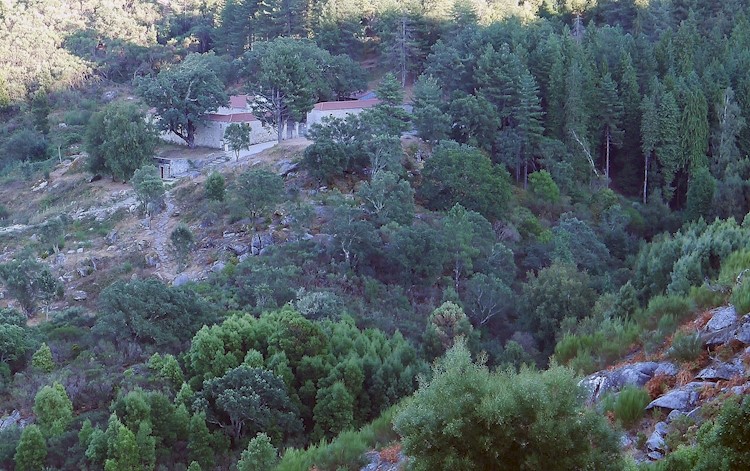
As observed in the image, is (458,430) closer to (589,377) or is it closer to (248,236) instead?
(589,377)

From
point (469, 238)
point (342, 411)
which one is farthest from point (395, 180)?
point (342, 411)

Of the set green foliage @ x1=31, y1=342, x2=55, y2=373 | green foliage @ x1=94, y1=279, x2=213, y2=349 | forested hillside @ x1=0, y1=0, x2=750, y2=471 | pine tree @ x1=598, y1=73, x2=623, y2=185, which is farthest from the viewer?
pine tree @ x1=598, y1=73, x2=623, y2=185

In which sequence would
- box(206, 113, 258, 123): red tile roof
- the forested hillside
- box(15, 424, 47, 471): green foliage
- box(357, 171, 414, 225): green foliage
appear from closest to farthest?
the forested hillside → box(15, 424, 47, 471): green foliage → box(357, 171, 414, 225): green foliage → box(206, 113, 258, 123): red tile roof

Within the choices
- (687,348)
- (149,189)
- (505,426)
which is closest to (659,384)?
(687,348)

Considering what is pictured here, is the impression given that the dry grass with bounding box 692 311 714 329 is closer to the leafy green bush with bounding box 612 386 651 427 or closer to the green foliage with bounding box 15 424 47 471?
the leafy green bush with bounding box 612 386 651 427

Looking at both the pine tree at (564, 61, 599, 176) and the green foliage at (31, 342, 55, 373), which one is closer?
the green foliage at (31, 342, 55, 373)

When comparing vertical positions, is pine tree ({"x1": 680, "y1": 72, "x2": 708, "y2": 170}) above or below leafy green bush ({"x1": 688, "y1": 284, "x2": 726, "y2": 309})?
below

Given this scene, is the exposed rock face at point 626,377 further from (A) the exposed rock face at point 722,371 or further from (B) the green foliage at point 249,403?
(B) the green foliage at point 249,403

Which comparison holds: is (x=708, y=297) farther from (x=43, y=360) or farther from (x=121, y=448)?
(x=43, y=360)

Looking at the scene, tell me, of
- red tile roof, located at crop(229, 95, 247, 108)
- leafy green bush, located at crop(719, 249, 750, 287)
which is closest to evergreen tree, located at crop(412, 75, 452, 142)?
red tile roof, located at crop(229, 95, 247, 108)
